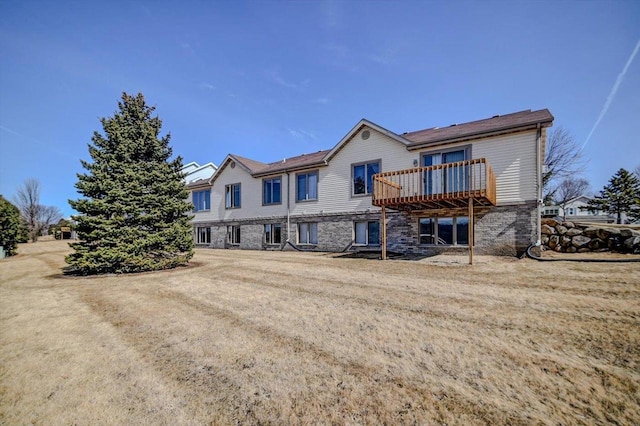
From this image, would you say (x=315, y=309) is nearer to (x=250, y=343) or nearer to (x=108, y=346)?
(x=250, y=343)

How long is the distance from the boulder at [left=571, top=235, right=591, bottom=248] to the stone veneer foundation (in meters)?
2.92

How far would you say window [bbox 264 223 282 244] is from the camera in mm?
19938

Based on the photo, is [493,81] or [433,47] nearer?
[433,47]

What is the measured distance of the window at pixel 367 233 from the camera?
15.6m

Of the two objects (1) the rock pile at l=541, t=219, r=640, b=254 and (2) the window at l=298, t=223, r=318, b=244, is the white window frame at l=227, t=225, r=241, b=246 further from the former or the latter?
(1) the rock pile at l=541, t=219, r=640, b=254

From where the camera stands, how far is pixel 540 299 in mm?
5844

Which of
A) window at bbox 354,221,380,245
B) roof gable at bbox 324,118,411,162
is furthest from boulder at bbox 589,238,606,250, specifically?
window at bbox 354,221,380,245

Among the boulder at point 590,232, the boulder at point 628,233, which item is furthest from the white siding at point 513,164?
the boulder at point 628,233

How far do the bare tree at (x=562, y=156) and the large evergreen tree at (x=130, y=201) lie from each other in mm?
32555

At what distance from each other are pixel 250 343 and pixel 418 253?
11.7 m

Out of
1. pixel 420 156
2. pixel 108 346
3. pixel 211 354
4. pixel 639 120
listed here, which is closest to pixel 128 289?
pixel 108 346

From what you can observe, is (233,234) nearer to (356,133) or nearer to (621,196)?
(356,133)

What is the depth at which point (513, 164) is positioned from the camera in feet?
40.2

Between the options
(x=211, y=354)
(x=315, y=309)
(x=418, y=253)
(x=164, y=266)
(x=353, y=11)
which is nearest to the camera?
(x=211, y=354)
